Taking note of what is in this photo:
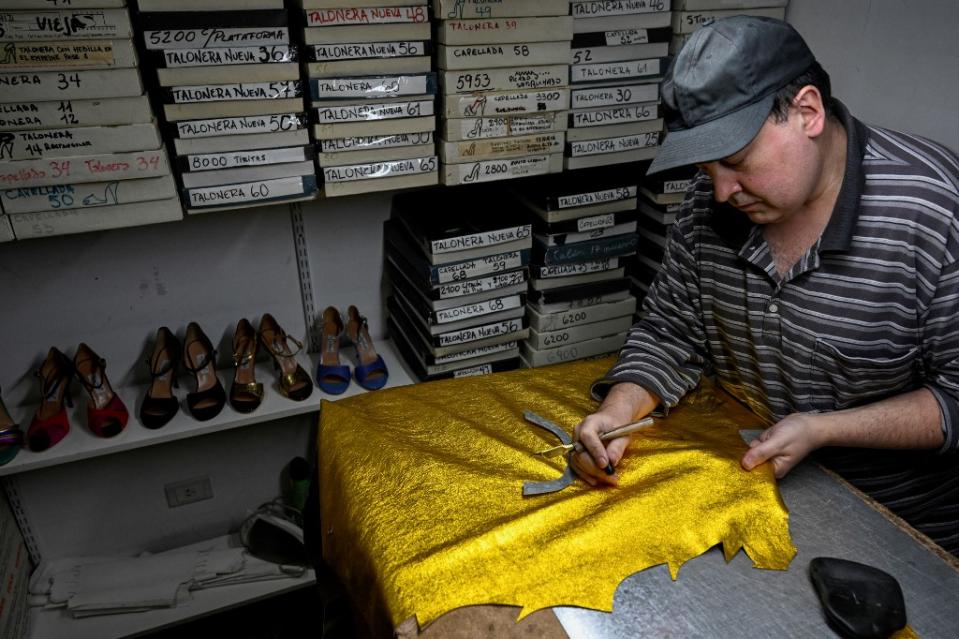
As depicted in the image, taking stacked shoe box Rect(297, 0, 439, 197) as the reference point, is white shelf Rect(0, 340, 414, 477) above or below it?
below

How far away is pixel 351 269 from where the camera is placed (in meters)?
2.30

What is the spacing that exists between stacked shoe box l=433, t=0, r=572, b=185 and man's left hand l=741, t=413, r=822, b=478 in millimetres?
1011

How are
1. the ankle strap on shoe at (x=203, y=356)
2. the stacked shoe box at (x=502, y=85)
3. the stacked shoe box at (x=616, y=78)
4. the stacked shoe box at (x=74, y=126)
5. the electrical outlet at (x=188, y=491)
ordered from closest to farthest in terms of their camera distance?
1. the stacked shoe box at (x=74, y=126)
2. the stacked shoe box at (x=502, y=85)
3. the stacked shoe box at (x=616, y=78)
4. the ankle strap on shoe at (x=203, y=356)
5. the electrical outlet at (x=188, y=491)

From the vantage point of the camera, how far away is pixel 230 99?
161 centimetres

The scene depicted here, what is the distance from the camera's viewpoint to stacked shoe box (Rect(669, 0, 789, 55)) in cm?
189

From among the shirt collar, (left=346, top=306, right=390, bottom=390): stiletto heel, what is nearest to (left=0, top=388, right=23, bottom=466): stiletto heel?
(left=346, top=306, right=390, bottom=390): stiletto heel

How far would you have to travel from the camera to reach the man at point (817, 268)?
1.08 m

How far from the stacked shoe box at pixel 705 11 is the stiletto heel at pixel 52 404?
1970mm

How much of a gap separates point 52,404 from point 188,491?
→ 0.60 meters

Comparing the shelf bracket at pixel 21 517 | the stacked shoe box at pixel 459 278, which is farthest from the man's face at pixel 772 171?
the shelf bracket at pixel 21 517

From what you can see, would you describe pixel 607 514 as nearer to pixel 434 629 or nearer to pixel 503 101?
pixel 434 629

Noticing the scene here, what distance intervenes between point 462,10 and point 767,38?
841 millimetres

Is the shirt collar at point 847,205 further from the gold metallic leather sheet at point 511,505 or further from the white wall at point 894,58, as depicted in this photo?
the white wall at point 894,58

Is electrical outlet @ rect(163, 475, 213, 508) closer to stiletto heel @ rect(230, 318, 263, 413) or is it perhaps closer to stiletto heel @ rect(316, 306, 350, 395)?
stiletto heel @ rect(230, 318, 263, 413)
